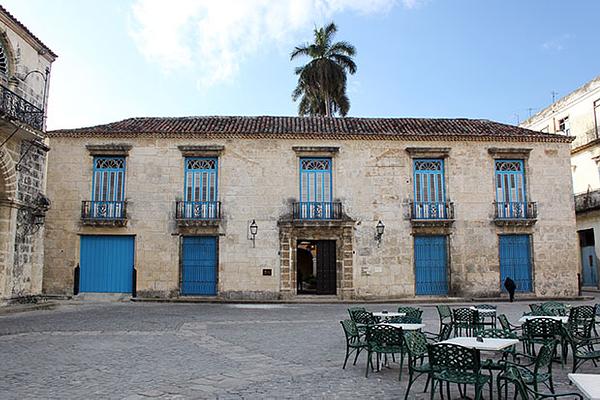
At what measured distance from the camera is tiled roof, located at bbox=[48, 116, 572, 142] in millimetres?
20281

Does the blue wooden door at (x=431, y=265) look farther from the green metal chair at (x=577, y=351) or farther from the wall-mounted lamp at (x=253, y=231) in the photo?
the green metal chair at (x=577, y=351)

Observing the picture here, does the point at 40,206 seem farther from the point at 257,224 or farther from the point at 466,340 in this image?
the point at 466,340

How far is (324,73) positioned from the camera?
31.4 meters

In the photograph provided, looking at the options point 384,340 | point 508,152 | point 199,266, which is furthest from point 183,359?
point 508,152

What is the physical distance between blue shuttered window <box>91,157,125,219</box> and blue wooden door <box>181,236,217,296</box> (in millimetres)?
2920

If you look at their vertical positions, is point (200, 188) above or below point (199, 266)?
above

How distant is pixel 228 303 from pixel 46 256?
283 inches

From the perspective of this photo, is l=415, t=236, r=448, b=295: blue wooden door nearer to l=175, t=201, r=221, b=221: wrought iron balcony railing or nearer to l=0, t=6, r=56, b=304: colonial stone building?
l=175, t=201, r=221, b=221: wrought iron balcony railing

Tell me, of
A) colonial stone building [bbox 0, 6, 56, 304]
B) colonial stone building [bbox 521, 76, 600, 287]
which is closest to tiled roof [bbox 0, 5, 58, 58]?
colonial stone building [bbox 0, 6, 56, 304]

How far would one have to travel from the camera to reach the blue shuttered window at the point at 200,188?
2003 centimetres

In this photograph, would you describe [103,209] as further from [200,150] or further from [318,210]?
[318,210]

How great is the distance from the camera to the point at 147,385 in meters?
6.35

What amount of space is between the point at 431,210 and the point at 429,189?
34.1 inches

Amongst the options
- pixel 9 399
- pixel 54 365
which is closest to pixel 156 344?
pixel 54 365
